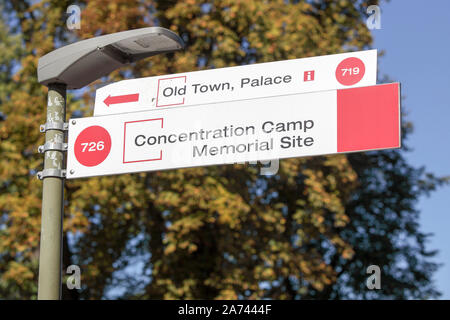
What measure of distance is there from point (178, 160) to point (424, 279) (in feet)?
49.6

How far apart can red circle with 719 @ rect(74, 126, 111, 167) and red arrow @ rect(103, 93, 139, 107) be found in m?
0.21

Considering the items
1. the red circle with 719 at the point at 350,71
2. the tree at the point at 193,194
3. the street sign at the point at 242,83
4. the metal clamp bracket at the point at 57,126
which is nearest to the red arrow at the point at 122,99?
the street sign at the point at 242,83

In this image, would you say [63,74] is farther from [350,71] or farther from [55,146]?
[350,71]

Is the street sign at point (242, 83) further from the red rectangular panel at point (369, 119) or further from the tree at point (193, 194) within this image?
the tree at point (193, 194)

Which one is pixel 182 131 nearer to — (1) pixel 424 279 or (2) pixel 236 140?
(2) pixel 236 140

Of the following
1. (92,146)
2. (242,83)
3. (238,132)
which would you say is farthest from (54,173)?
(242,83)

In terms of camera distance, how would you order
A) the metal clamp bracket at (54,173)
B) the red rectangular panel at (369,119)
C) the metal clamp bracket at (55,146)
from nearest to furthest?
1. the red rectangular panel at (369,119)
2. the metal clamp bracket at (54,173)
3. the metal clamp bracket at (55,146)

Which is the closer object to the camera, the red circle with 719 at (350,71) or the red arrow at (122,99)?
the red circle with 719 at (350,71)

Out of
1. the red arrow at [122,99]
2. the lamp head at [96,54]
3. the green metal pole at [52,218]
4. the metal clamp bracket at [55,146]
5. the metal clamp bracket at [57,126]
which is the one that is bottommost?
the green metal pole at [52,218]

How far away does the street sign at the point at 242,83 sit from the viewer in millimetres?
4578

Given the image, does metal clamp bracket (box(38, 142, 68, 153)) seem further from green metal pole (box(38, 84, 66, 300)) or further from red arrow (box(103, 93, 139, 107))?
red arrow (box(103, 93, 139, 107))

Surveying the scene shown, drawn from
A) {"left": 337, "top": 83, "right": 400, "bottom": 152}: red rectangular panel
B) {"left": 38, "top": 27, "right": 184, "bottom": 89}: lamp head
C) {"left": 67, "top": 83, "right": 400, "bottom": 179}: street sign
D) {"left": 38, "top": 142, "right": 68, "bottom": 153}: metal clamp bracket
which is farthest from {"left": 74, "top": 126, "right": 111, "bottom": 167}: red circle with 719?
{"left": 337, "top": 83, "right": 400, "bottom": 152}: red rectangular panel
